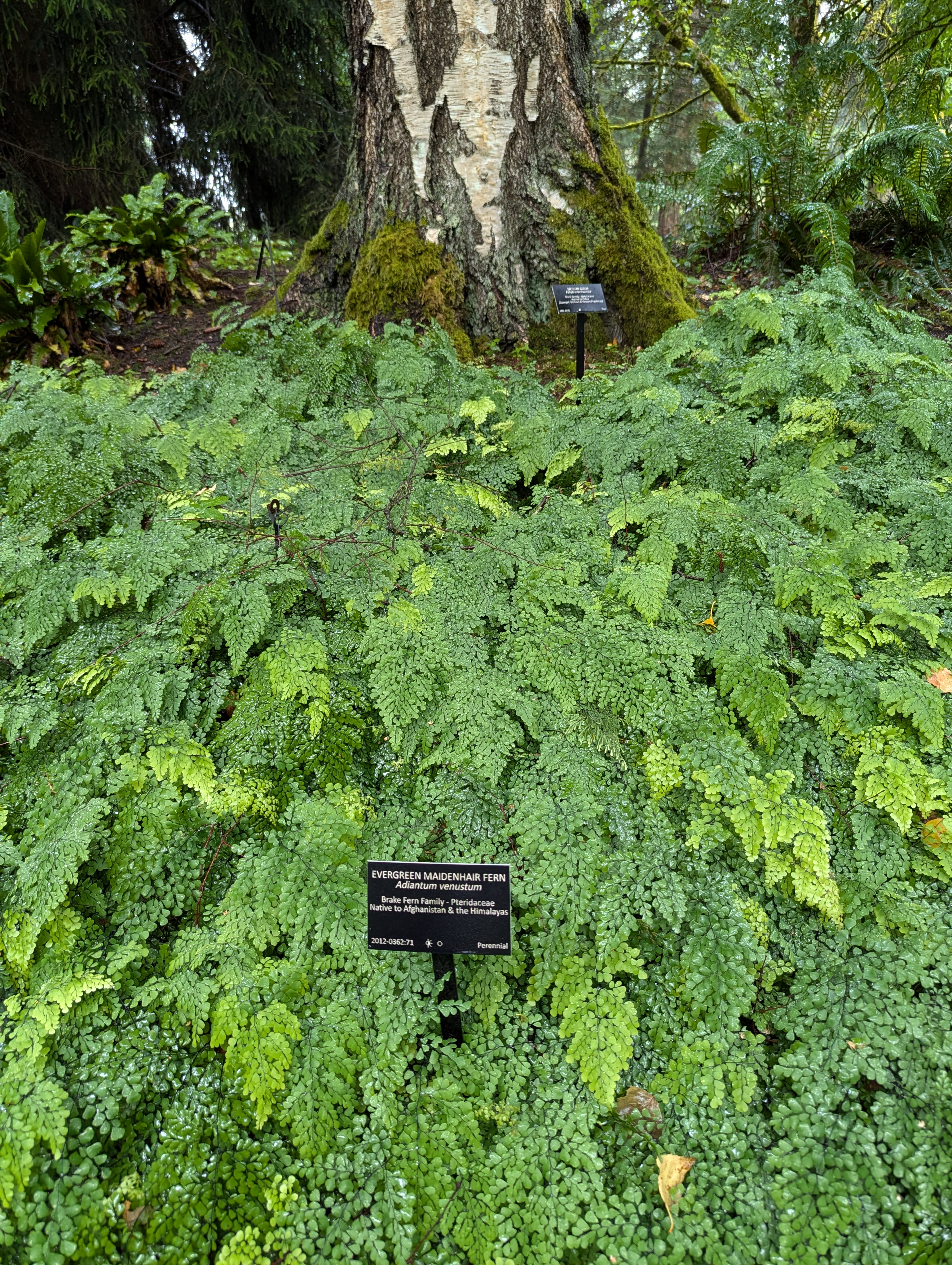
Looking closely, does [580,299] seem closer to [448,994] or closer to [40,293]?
[448,994]

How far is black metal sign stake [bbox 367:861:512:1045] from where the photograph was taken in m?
2.06

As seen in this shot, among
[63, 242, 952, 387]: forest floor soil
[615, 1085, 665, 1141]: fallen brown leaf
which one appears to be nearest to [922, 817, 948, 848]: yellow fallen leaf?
[615, 1085, 665, 1141]: fallen brown leaf

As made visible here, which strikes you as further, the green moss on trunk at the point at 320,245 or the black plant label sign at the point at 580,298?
the green moss on trunk at the point at 320,245

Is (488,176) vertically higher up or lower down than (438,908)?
higher up

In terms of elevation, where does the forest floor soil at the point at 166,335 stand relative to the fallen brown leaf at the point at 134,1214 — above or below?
above

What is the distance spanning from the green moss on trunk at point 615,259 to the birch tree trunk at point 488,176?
0.01 metres

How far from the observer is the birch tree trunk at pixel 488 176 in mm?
5191

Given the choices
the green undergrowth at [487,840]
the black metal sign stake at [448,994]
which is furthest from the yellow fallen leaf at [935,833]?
the black metal sign stake at [448,994]

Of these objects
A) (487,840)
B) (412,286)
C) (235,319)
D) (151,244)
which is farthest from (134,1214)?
(151,244)

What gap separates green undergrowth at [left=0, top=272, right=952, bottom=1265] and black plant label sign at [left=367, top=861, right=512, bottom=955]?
17 cm

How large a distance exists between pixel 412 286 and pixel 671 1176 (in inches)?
217

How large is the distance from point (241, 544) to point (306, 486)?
0.51 metres

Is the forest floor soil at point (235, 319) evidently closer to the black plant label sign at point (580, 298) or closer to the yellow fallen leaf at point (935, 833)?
the black plant label sign at point (580, 298)

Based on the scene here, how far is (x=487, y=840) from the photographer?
96.5 inches
